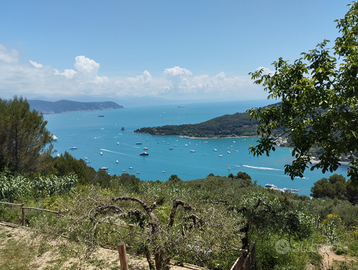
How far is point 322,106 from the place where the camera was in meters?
2.80

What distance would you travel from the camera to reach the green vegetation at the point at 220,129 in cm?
7794

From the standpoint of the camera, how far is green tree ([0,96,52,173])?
11836 millimetres

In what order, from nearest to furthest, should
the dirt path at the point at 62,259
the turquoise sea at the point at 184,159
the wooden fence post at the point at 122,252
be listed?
the wooden fence post at the point at 122,252 → the dirt path at the point at 62,259 → the turquoise sea at the point at 184,159

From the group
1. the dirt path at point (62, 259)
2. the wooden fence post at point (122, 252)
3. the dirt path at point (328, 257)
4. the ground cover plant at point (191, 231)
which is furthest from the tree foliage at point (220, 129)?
the wooden fence post at point (122, 252)

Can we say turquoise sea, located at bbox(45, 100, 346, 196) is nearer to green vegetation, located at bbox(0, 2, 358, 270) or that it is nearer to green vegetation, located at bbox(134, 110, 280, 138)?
green vegetation, located at bbox(134, 110, 280, 138)

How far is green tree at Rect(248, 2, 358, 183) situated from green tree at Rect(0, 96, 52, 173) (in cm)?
1238

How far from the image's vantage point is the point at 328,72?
3.12 meters

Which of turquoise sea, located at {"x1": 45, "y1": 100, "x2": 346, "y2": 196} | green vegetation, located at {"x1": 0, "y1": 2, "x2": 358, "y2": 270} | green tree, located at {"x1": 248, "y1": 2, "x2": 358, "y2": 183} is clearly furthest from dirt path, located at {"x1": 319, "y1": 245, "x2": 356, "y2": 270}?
turquoise sea, located at {"x1": 45, "y1": 100, "x2": 346, "y2": 196}

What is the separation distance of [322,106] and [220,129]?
80920 millimetres

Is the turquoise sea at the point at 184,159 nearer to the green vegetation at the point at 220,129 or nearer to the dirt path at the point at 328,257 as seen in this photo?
the green vegetation at the point at 220,129

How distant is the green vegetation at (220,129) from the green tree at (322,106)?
7328 cm

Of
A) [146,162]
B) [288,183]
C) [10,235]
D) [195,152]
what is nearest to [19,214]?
[10,235]

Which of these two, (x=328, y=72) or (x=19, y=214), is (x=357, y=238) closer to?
(x=328, y=72)

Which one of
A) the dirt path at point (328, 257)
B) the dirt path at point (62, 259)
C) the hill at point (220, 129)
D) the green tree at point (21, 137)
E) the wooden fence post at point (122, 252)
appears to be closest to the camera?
the wooden fence post at point (122, 252)
